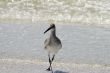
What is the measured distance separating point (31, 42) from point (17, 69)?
274 cm

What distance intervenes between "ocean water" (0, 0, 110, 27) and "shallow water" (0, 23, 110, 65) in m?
1.46

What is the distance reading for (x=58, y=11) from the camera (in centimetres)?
1636

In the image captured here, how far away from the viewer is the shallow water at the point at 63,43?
32.3 feet

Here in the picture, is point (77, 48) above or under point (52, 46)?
under

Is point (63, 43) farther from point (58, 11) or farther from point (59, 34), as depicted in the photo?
point (58, 11)

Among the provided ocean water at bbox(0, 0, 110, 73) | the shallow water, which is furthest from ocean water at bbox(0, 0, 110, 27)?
the shallow water

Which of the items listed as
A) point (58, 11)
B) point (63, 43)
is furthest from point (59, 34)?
point (58, 11)

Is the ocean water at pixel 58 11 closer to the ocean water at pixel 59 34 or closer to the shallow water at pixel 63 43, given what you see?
the ocean water at pixel 59 34

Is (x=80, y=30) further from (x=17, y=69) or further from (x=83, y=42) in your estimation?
(x=17, y=69)

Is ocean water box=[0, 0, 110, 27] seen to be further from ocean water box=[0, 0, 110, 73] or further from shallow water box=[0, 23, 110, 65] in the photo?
shallow water box=[0, 23, 110, 65]

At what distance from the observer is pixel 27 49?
34.6ft

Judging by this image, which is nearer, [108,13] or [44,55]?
[44,55]

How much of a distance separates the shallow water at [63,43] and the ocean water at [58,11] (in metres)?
1.46

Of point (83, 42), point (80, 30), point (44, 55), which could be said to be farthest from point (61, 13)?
point (44, 55)
